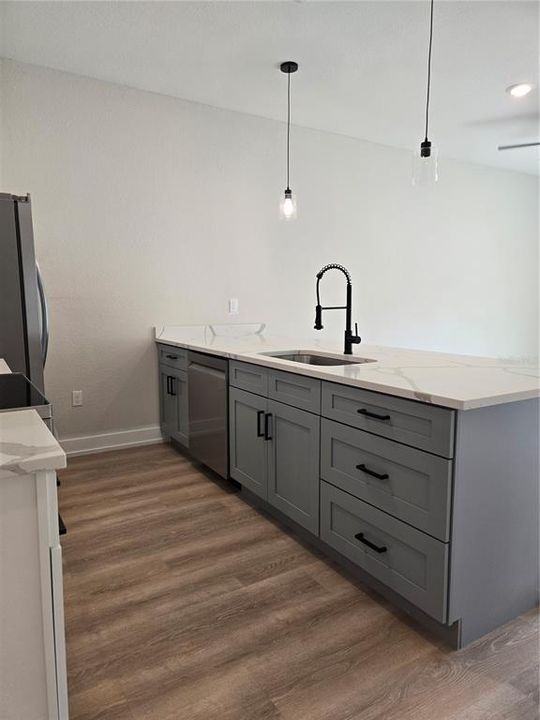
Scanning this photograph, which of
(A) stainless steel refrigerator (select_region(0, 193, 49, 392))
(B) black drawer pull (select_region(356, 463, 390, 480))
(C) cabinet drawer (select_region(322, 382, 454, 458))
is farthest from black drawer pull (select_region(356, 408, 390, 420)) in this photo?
(A) stainless steel refrigerator (select_region(0, 193, 49, 392))

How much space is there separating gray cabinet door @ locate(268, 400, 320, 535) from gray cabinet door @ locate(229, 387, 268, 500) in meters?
0.07

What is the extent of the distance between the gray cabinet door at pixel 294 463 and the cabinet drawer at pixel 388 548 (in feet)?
0.28

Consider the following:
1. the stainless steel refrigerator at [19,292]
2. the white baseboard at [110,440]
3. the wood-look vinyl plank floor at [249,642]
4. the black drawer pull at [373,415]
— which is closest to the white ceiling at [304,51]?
the stainless steel refrigerator at [19,292]

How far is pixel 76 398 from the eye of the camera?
11.4 feet

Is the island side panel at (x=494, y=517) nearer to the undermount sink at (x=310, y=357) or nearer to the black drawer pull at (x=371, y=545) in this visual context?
the black drawer pull at (x=371, y=545)

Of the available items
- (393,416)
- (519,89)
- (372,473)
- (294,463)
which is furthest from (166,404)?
(519,89)

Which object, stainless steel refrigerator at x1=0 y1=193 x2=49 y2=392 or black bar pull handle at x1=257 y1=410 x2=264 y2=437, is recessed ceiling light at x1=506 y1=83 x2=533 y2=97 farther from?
stainless steel refrigerator at x1=0 y1=193 x2=49 y2=392

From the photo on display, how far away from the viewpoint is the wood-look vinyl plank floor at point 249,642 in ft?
4.53

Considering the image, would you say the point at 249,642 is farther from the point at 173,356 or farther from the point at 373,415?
the point at 173,356

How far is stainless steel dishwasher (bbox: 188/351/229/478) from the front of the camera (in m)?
2.83

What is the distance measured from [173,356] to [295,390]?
1499mm

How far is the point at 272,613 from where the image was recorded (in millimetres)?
1779

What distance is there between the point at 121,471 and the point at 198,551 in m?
1.18

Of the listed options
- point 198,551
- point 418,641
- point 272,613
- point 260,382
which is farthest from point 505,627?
point 260,382
